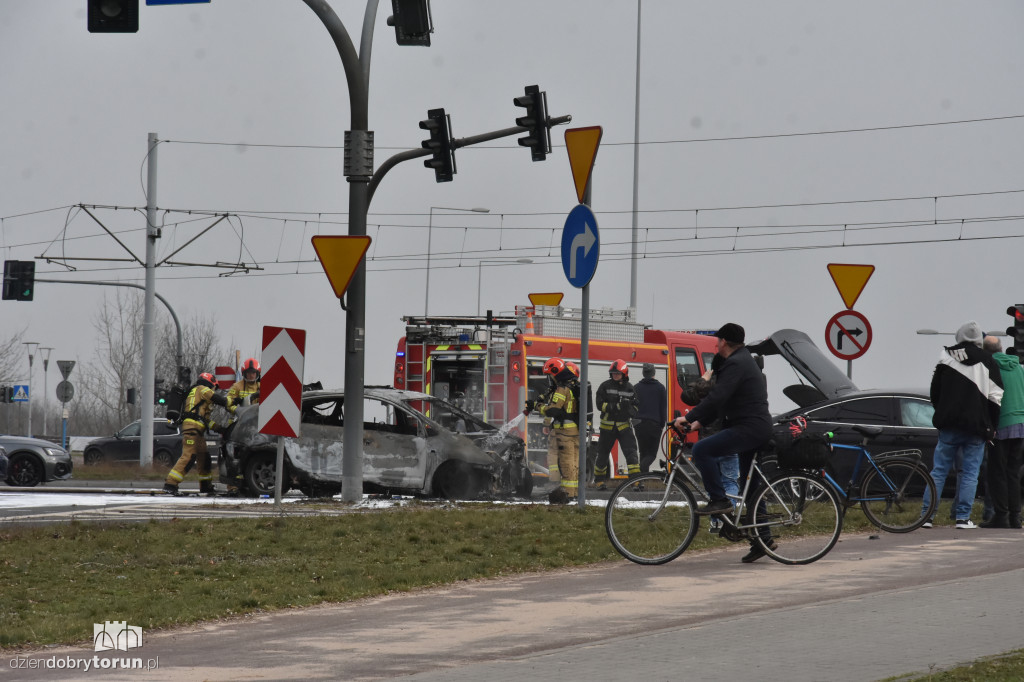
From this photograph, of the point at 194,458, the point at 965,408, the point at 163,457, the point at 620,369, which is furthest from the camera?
the point at 163,457

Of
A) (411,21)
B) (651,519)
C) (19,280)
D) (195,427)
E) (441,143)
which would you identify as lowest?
(651,519)

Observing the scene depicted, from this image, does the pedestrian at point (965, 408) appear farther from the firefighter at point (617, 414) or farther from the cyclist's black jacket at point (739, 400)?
the firefighter at point (617, 414)

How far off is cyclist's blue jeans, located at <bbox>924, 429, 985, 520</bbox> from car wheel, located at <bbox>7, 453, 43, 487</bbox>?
56.7 ft

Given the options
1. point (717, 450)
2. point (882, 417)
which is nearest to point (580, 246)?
point (717, 450)

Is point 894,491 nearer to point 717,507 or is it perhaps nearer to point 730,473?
point 730,473

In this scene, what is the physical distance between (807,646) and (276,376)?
26.3ft

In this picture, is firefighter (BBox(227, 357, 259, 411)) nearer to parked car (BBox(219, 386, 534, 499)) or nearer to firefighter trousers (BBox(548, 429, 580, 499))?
parked car (BBox(219, 386, 534, 499))

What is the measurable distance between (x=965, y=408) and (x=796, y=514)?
3.53 m

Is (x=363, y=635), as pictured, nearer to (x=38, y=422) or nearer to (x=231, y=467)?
(x=231, y=467)

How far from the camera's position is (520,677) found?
639 cm

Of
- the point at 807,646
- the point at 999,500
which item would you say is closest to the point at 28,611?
the point at 807,646

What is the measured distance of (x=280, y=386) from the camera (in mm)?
13938

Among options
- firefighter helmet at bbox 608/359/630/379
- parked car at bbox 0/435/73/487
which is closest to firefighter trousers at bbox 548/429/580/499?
firefighter helmet at bbox 608/359/630/379

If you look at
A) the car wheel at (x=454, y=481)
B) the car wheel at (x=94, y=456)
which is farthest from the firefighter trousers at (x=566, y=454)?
Result: the car wheel at (x=94, y=456)
